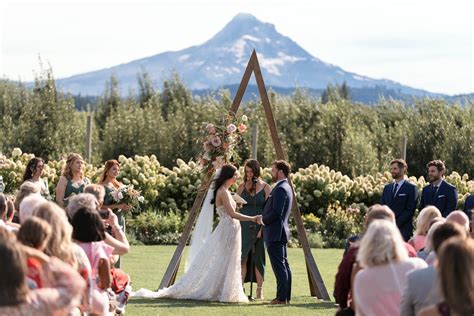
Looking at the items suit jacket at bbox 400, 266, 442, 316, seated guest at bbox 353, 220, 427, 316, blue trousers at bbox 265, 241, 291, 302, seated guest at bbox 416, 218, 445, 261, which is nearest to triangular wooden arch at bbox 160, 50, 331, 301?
blue trousers at bbox 265, 241, 291, 302

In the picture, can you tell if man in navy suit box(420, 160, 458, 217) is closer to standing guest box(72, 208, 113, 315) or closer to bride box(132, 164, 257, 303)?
bride box(132, 164, 257, 303)

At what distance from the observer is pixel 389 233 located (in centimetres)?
719

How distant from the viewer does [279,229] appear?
47.4 feet

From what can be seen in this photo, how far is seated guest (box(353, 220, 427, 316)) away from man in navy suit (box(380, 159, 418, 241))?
772 centimetres

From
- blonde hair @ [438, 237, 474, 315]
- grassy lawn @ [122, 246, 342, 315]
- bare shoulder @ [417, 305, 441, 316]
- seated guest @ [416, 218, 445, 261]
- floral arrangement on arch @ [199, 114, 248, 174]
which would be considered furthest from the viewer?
floral arrangement on arch @ [199, 114, 248, 174]

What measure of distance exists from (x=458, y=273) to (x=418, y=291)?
681 millimetres

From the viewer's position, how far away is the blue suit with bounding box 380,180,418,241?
14922mm

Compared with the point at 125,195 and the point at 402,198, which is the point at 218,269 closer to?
the point at 125,195

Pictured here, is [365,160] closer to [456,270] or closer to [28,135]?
[28,135]

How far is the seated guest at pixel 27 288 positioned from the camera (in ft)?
20.4

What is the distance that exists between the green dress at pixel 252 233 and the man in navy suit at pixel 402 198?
172 centimetres

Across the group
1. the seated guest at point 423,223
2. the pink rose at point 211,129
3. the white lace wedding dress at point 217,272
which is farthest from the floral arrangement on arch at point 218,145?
the seated guest at point 423,223

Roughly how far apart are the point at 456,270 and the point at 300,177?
20.8 m

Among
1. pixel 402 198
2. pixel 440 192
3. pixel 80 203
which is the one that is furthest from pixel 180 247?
pixel 80 203
